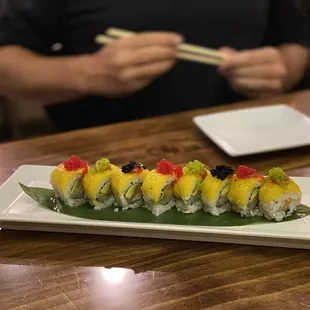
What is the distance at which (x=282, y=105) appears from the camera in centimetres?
153

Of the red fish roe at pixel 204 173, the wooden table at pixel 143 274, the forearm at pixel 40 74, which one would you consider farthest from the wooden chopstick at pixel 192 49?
the wooden table at pixel 143 274

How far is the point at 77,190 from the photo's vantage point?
979 millimetres

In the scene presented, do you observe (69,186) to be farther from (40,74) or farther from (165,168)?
(40,74)

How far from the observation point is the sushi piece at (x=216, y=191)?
3.00 ft

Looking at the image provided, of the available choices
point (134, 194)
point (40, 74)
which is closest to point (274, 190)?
point (134, 194)

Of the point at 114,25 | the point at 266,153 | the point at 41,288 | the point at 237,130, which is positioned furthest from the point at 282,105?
the point at 41,288

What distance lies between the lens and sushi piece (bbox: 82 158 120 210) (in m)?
0.95

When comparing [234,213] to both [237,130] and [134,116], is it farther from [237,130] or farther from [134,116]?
[134,116]

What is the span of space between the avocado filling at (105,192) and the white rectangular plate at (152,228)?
67mm

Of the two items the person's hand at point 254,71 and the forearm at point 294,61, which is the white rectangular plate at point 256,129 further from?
the forearm at point 294,61

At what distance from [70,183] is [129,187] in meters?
0.11

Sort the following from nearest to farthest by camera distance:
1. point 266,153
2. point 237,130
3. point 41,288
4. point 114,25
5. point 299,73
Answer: point 41,288
point 266,153
point 237,130
point 114,25
point 299,73

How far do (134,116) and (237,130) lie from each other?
1.81ft

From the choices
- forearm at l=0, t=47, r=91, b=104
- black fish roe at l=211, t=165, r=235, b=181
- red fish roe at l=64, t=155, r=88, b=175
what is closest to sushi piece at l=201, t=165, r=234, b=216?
black fish roe at l=211, t=165, r=235, b=181
